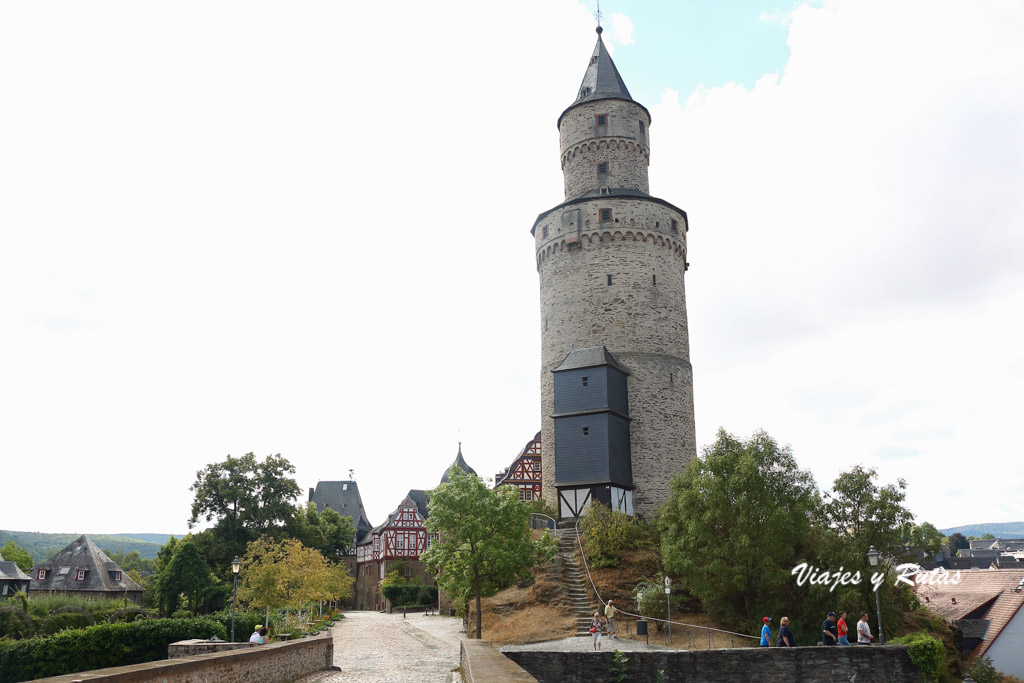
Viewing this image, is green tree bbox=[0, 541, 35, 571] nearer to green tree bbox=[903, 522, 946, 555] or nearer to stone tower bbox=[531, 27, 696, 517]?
stone tower bbox=[531, 27, 696, 517]

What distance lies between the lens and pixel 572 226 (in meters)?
39.5

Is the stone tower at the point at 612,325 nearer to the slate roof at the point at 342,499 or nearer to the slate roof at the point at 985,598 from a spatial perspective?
the slate roof at the point at 985,598

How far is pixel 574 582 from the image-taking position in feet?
93.7

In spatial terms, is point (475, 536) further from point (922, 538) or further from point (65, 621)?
point (65, 621)

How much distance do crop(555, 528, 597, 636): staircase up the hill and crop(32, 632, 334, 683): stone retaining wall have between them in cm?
966

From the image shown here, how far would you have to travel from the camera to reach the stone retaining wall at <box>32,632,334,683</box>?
988 centimetres

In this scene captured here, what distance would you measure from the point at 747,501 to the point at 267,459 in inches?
1337

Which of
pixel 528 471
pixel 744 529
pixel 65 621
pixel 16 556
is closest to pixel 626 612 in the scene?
pixel 744 529

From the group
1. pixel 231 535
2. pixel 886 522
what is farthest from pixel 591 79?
pixel 231 535

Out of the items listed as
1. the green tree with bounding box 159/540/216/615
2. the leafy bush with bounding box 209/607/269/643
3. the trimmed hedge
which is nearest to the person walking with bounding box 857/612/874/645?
the leafy bush with bounding box 209/607/269/643

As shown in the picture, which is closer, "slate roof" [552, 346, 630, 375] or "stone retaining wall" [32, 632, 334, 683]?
"stone retaining wall" [32, 632, 334, 683]

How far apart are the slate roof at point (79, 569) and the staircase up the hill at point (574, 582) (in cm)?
3863

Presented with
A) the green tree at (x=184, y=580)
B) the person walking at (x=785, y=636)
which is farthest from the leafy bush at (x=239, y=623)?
the person walking at (x=785, y=636)

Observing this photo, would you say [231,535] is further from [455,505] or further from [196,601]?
[455,505]
